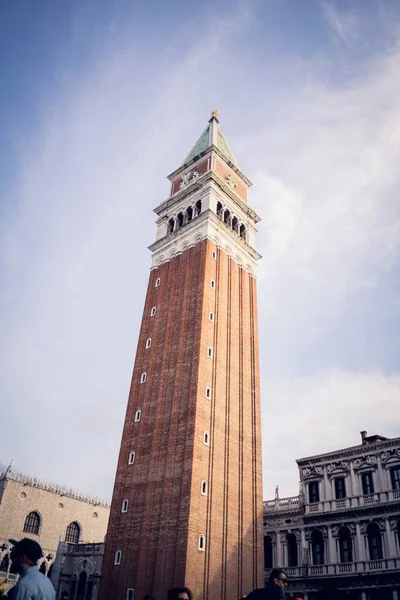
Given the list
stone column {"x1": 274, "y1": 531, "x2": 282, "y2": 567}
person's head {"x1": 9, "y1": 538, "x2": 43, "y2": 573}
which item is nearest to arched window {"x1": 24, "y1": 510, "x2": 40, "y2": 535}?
stone column {"x1": 274, "y1": 531, "x2": 282, "y2": 567}

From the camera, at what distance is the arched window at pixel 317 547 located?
3746 centimetres

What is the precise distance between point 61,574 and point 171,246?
1200 inches

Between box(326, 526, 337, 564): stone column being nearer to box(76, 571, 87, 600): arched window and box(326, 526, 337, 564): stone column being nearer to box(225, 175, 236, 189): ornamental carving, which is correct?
box(76, 571, 87, 600): arched window

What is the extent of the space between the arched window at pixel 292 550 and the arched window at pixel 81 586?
16.8 meters

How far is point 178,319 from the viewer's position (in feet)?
132

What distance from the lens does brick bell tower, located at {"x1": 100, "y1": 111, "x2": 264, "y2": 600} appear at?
29.6 meters

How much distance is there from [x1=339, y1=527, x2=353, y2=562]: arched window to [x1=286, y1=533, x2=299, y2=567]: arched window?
→ 4305 mm

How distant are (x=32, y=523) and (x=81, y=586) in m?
12.8

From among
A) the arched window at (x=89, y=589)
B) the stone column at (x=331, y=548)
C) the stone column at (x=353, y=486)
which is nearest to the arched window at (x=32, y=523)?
the arched window at (x=89, y=589)

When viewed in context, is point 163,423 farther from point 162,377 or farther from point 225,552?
point 225,552

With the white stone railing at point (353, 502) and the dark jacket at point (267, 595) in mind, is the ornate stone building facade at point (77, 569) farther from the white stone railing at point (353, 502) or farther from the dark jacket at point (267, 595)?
the dark jacket at point (267, 595)

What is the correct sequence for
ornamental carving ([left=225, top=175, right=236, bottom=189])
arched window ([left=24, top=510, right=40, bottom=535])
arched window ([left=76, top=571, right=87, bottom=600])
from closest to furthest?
arched window ([left=76, top=571, right=87, bottom=600]), arched window ([left=24, top=510, right=40, bottom=535]), ornamental carving ([left=225, top=175, right=236, bottom=189])

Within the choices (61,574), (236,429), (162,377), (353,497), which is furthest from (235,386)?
(61,574)

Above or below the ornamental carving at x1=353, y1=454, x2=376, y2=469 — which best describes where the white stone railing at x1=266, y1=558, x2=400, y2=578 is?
below
